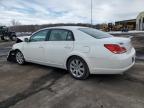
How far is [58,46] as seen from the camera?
5.48 m

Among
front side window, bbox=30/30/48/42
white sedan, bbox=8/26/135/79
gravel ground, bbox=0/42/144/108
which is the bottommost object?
gravel ground, bbox=0/42/144/108

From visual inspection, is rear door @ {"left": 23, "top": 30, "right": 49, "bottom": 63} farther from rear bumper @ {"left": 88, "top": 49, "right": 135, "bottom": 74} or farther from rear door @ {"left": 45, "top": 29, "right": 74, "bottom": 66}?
rear bumper @ {"left": 88, "top": 49, "right": 135, "bottom": 74}

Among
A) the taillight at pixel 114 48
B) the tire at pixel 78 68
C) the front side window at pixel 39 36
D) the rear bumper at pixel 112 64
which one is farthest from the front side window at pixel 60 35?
the taillight at pixel 114 48

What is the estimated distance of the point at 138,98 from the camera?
3814 mm

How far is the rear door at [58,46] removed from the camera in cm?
525

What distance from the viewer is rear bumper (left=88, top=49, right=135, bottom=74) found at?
4406mm

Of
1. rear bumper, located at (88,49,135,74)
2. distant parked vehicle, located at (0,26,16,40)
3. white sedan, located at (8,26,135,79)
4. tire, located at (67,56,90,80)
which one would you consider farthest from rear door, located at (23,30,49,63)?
distant parked vehicle, located at (0,26,16,40)

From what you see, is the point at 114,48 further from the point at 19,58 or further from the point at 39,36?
the point at 19,58

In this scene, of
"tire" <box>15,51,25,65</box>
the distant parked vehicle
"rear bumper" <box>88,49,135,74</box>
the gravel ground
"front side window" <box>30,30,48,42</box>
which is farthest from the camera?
the distant parked vehicle

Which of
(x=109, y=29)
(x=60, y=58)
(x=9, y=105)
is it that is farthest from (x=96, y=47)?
(x=109, y=29)

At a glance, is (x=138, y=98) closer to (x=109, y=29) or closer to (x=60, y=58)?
(x=60, y=58)

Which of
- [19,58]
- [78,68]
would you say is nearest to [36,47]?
[19,58]

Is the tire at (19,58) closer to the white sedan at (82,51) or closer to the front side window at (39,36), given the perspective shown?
the white sedan at (82,51)

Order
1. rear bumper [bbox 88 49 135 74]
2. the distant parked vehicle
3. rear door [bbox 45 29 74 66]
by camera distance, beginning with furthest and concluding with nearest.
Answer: the distant parked vehicle → rear door [bbox 45 29 74 66] → rear bumper [bbox 88 49 135 74]
